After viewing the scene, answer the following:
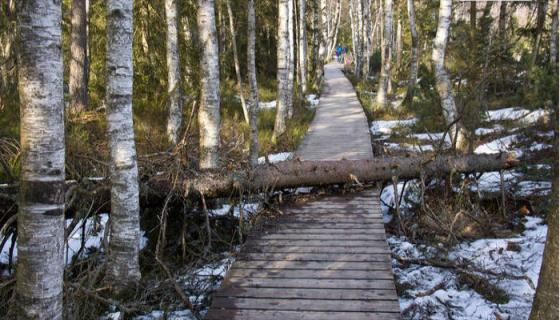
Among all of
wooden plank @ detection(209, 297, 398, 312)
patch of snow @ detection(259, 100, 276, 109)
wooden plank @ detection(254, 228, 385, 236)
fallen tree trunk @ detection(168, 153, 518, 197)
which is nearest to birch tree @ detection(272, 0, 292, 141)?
patch of snow @ detection(259, 100, 276, 109)

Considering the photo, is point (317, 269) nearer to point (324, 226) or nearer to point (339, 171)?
point (324, 226)

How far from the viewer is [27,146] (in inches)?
113

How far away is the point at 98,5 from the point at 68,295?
11116 millimetres

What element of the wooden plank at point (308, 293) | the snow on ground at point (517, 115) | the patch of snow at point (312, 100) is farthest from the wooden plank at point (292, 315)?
the patch of snow at point (312, 100)

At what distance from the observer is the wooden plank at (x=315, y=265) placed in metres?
4.92

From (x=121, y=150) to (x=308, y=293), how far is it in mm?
2369

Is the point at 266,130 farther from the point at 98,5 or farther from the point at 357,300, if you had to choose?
the point at 357,300

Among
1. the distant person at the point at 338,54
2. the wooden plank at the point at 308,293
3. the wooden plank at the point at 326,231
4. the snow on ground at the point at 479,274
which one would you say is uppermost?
the distant person at the point at 338,54

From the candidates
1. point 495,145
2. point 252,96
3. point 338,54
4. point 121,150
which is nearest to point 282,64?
point 252,96

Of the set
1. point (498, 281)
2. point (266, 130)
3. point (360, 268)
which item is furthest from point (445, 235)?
point (266, 130)

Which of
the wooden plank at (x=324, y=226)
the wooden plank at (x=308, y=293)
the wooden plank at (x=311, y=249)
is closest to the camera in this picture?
the wooden plank at (x=308, y=293)

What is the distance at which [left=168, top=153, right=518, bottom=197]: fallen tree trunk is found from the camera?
714 cm

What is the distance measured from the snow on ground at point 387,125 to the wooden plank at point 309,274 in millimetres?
9680

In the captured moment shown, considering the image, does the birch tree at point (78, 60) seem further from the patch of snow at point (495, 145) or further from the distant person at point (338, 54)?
the distant person at point (338, 54)
